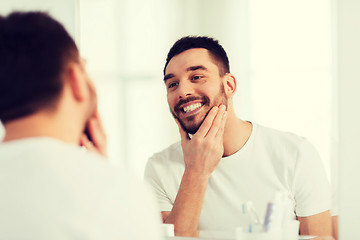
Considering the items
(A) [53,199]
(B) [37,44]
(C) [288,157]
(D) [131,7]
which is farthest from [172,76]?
(A) [53,199]

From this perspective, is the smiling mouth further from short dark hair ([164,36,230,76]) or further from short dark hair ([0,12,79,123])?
short dark hair ([0,12,79,123])

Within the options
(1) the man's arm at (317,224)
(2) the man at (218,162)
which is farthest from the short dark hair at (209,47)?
(1) the man's arm at (317,224)

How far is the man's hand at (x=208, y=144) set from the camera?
114 cm

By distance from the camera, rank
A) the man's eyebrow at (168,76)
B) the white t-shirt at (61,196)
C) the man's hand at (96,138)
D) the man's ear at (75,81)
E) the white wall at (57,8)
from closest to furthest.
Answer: the white t-shirt at (61,196)
the man's ear at (75,81)
the man's hand at (96,138)
the man's eyebrow at (168,76)
the white wall at (57,8)

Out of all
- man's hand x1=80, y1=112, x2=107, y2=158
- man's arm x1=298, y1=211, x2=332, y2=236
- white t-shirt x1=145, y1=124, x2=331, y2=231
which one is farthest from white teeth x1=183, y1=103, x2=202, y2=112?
man's arm x1=298, y1=211, x2=332, y2=236

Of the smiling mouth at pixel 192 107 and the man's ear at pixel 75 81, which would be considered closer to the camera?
the man's ear at pixel 75 81

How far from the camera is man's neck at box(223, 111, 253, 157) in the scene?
1.12m

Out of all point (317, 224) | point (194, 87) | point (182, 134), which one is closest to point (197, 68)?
point (194, 87)

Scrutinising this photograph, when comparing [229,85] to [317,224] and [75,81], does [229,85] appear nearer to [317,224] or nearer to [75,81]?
[317,224]

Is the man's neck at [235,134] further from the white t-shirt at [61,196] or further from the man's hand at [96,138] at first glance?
the white t-shirt at [61,196]

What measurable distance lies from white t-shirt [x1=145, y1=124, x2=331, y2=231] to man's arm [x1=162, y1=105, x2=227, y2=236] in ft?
0.06

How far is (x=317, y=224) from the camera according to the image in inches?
42.1

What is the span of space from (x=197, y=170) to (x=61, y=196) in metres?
0.61

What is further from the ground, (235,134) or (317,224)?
(235,134)
